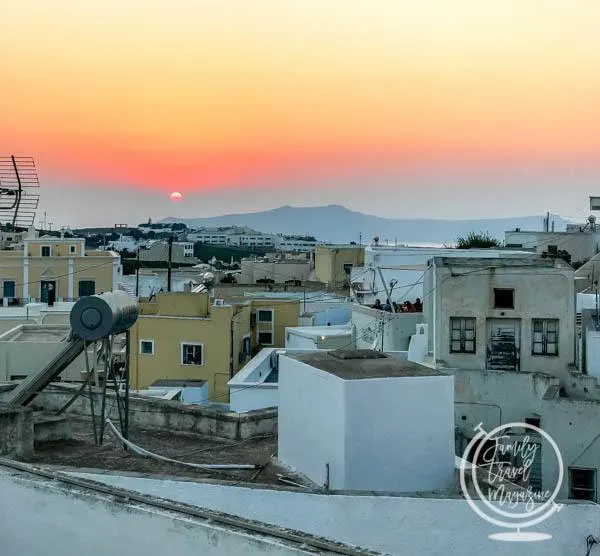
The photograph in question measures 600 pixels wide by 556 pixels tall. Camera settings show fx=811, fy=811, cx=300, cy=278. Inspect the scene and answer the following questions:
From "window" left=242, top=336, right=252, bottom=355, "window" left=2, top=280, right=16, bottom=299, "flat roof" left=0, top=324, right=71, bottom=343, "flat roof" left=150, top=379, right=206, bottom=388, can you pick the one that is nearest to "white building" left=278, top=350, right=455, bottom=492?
"flat roof" left=150, top=379, right=206, bottom=388

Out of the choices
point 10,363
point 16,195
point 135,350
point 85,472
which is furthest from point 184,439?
point 135,350

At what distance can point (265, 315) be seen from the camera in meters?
29.6

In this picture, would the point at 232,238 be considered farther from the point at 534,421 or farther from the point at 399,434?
the point at 399,434

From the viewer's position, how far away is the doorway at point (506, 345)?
16594 millimetres

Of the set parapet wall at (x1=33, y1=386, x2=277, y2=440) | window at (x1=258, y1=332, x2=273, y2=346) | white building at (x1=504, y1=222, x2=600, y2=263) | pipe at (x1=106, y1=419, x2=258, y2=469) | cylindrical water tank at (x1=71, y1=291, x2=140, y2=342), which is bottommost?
window at (x1=258, y1=332, x2=273, y2=346)

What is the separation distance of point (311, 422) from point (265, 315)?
20976 mm

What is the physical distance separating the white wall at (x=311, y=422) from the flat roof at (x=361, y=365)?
0.16 metres

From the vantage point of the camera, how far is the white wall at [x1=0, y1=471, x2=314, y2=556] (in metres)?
5.57

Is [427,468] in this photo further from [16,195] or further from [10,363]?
[10,363]

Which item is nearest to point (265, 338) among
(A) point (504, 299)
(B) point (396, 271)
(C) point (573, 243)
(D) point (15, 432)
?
(B) point (396, 271)

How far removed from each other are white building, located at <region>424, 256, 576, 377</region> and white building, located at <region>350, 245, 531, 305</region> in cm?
811

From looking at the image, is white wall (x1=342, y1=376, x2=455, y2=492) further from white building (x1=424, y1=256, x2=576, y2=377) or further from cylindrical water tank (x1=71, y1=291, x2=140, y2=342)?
white building (x1=424, y1=256, x2=576, y2=377)

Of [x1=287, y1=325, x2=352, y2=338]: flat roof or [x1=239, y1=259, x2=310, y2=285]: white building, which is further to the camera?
[x1=239, y1=259, x2=310, y2=285]: white building

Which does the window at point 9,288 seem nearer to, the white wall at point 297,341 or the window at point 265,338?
the window at point 265,338
